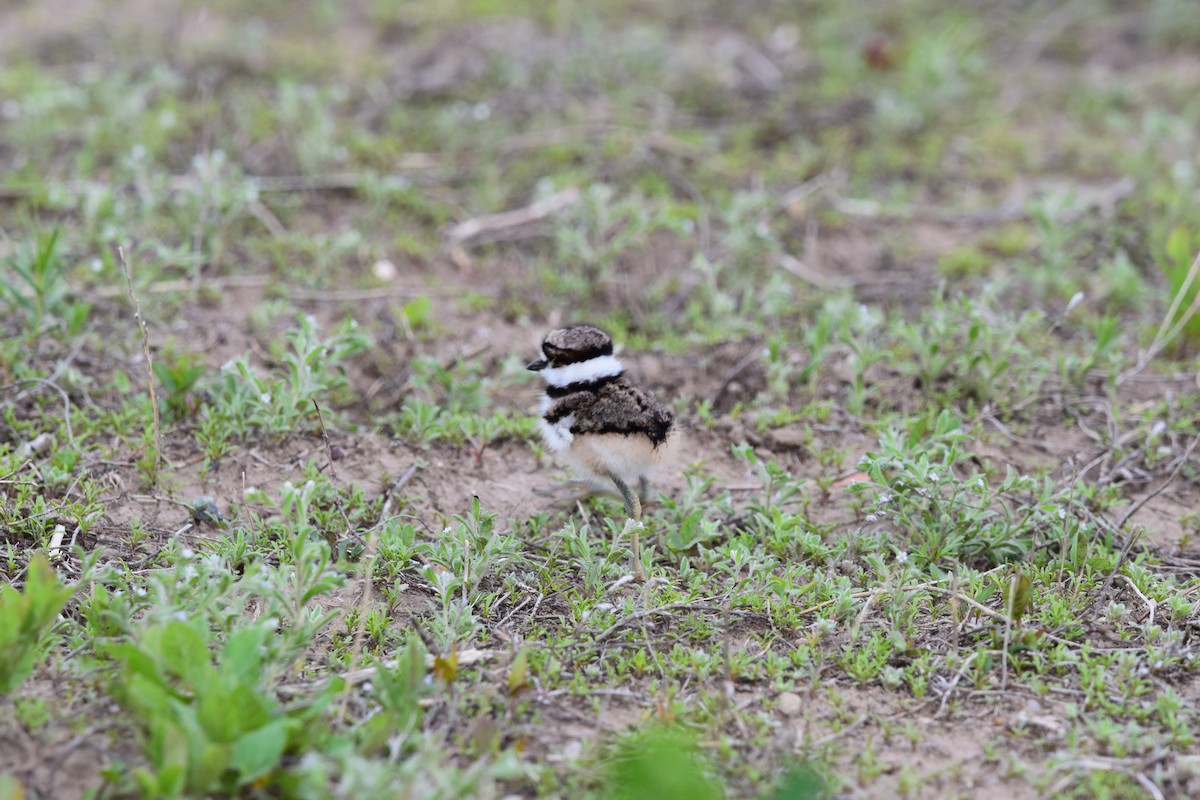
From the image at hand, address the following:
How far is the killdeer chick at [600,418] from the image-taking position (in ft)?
15.1

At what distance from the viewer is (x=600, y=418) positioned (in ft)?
15.2

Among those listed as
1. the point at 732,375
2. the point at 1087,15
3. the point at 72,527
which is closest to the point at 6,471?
the point at 72,527

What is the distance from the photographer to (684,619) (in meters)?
4.27

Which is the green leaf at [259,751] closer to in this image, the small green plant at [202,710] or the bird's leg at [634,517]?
the small green plant at [202,710]

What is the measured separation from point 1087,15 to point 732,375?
6.53 metres

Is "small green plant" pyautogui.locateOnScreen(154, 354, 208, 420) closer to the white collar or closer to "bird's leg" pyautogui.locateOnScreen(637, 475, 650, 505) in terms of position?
the white collar

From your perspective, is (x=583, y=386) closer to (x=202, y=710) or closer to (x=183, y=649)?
(x=183, y=649)

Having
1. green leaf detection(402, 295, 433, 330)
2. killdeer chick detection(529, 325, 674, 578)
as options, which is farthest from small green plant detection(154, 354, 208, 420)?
killdeer chick detection(529, 325, 674, 578)

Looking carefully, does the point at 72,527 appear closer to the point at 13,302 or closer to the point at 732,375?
the point at 13,302

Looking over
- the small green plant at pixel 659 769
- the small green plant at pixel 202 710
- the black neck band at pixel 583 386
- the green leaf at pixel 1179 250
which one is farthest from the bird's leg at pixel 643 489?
the green leaf at pixel 1179 250

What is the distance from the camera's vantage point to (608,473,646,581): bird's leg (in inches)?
174

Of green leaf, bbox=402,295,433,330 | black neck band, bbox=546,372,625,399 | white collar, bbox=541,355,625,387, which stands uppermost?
white collar, bbox=541,355,625,387

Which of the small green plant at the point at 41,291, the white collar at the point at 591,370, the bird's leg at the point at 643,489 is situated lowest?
the bird's leg at the point at 643,489

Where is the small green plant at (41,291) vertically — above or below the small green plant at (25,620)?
above
